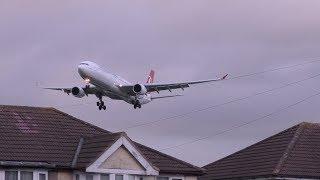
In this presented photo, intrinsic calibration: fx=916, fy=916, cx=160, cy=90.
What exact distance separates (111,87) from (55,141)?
12.6m

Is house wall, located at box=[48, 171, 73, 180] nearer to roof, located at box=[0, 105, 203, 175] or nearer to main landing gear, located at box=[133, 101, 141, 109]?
roof, located at box=[0, 105, 203, 175]

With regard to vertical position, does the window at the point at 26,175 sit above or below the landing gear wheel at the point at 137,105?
below

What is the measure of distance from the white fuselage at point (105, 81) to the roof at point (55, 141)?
831cm

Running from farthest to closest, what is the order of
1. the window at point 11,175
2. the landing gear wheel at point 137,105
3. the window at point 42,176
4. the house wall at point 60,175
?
the landing gear wheel at point 137,105 < the house wall at point 60,175 < the window at point 42,176 < the window at point 11,175

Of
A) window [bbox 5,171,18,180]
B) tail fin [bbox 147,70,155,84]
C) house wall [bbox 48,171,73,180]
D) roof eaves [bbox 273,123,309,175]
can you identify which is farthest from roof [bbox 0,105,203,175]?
tail fin [bbox 147,70,155,84]

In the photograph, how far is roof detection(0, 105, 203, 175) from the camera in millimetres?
47906

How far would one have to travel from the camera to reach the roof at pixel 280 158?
5706 cm

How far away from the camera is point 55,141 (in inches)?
1984

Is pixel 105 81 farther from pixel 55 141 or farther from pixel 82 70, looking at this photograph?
pixel 55 141

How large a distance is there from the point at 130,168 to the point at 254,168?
1295cm

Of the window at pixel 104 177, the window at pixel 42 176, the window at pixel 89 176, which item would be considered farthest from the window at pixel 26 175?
the window at pixel 104 177

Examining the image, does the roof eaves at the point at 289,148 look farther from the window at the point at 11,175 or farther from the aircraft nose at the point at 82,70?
the window at the point at 11,175

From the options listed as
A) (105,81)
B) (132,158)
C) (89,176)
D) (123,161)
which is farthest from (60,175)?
(105,81)

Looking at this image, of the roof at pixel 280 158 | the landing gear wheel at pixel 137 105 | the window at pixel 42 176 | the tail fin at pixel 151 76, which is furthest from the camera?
the tail fin at pixel 151 76
